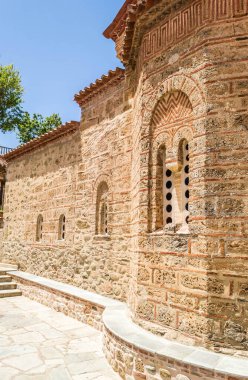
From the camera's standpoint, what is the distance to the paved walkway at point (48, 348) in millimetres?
3904

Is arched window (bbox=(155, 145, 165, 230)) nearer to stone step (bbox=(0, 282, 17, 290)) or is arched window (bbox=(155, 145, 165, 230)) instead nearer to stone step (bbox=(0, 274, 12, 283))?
stone step (bbox=(0, 282, 17, 290))

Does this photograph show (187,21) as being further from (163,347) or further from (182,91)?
(163,347)

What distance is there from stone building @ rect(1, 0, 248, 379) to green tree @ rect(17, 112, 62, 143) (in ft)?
54.8

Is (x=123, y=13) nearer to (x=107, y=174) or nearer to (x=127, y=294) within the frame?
(x=107, y=174)

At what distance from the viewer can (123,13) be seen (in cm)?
654

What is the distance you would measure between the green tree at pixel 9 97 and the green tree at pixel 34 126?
1.07 meters

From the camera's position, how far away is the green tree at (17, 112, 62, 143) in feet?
71.7

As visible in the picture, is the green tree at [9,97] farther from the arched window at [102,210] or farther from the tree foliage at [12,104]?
the arched window at [102,210]

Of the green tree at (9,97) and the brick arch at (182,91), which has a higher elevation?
the green tree at (9,97)

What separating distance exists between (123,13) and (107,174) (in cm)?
331

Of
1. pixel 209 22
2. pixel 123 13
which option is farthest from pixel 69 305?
pixel 123 13

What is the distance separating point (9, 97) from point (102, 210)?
604 inches

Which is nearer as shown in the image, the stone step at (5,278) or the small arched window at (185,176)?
the small arched window at (185,176)

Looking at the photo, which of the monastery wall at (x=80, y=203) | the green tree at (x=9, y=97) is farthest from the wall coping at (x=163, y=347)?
the green tree at (x=9, y=97)
